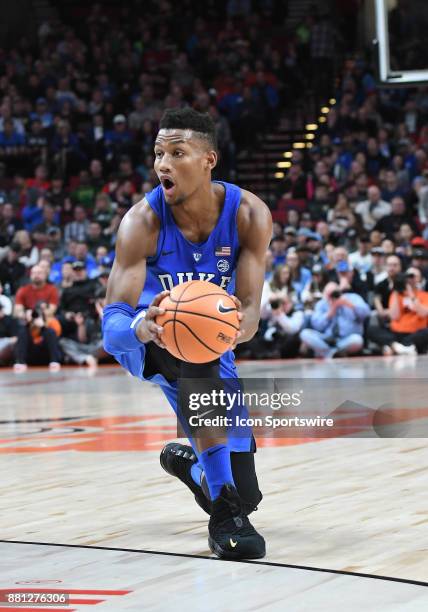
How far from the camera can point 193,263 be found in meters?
4.64

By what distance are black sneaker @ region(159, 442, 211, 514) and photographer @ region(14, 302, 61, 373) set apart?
10.1 metres

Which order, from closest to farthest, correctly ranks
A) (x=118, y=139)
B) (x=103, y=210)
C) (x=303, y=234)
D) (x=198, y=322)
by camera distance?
(x=198, y=322), (x=303, y=234), (x=103, y=210), (x=118, y=139)

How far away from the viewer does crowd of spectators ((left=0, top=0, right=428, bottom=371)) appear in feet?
49.4

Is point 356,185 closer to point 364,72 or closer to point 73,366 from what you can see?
point 364,72

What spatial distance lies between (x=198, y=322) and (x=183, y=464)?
1052 mm

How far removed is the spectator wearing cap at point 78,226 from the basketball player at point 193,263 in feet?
43.7

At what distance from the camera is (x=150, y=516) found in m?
4.85

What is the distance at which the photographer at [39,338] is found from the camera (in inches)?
589

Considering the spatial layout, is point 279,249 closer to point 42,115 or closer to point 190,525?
point 42,115

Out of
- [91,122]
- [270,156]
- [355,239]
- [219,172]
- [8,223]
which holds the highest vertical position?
[91,122]

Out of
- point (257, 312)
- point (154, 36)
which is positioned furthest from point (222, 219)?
point (154, 36)

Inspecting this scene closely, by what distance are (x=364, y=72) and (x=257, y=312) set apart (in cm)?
1629

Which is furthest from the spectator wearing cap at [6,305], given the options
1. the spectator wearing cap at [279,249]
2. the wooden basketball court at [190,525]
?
the wooden basketball court at [190,525]

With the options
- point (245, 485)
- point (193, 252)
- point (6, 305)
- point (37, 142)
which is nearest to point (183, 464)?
point (245, 485)
